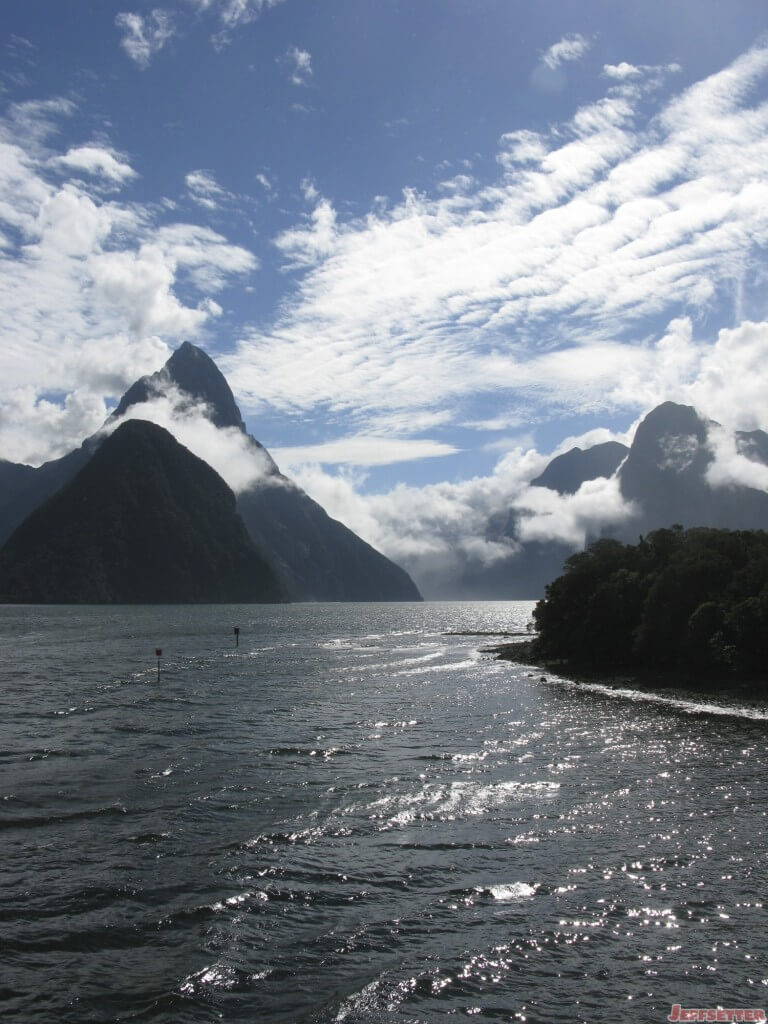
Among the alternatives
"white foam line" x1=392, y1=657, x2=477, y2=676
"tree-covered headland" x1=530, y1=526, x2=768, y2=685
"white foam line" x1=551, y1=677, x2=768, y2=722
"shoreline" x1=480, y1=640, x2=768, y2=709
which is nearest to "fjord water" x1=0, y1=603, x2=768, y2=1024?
"white foam line" x1=551, y1=677, x2=768, y2=722

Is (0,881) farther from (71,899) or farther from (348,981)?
(348,981)

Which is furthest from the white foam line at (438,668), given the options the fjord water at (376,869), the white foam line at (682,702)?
the fjord water at (376,869)

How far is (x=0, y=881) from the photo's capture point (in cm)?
2158

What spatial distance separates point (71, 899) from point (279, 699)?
141 feet

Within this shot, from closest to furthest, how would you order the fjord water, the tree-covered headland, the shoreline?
the fjord water
the shoreline
the tree-covered headland

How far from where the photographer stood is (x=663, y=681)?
256 ft

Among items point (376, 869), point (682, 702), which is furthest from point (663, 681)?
point (376, 869)

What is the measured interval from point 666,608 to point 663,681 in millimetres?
9235

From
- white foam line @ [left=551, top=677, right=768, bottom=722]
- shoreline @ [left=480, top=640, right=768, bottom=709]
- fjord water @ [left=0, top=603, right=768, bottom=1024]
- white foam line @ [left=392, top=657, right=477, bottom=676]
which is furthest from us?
white foam line @ [left=392, top=657, right=477, bottom=676]

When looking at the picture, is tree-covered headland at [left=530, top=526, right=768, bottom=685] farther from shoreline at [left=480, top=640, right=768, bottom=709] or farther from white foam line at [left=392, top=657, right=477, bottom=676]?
white foam line at [left=392, top=657, right=477, bottom=676]

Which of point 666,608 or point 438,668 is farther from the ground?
point 666,608

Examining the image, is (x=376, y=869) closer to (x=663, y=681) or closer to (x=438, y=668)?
(x=663, y=681)

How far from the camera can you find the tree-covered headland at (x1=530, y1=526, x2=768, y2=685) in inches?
2874

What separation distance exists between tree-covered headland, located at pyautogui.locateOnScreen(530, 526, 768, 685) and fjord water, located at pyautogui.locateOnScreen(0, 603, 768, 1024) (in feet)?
78.2
